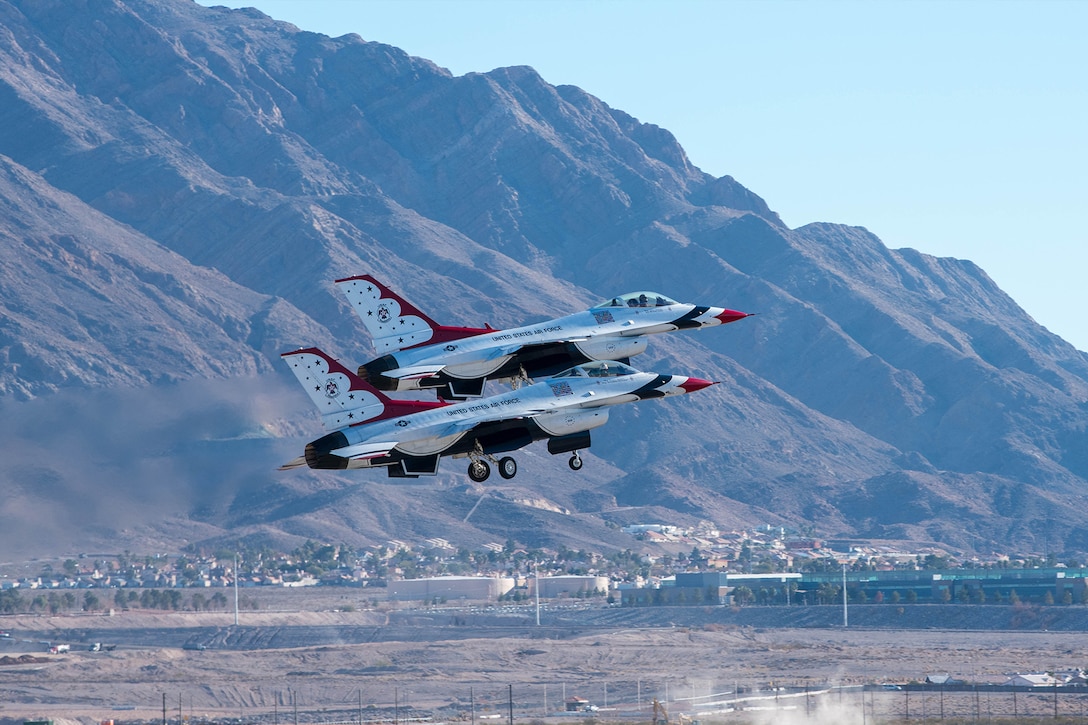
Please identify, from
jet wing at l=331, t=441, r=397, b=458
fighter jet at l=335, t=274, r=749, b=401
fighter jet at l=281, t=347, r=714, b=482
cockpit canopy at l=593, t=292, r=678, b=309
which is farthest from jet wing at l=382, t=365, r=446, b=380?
cockpit canopy at l=593, t=292, r=678, b=309

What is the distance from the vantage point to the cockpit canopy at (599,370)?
76.3 m

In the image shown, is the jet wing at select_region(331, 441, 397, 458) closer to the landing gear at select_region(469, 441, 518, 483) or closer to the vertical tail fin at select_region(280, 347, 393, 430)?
the vertical tail fin at select_region(280, 347, 393, 430)

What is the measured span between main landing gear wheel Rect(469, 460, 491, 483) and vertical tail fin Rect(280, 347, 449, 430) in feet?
10.7

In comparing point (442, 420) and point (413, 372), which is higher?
point (413, 372)

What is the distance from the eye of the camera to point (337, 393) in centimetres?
7194

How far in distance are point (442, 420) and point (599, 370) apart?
9.55 m

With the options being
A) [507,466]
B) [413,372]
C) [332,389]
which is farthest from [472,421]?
[332,389]

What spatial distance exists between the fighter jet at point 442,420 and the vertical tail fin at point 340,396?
0.04m

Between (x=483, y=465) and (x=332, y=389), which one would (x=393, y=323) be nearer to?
(x=332, y=389)

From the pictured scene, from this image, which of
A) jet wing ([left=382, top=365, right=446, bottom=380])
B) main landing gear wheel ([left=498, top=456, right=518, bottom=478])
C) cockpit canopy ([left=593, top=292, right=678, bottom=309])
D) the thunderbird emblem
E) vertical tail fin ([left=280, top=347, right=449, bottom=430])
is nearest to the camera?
main landing gear wheel ([left=498, top=456, right=518, bottom=478])

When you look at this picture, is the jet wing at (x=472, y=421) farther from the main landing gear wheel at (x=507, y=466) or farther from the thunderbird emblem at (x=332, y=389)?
the thunderbird emblem at (x=332, y=389)

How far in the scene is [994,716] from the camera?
14038cm

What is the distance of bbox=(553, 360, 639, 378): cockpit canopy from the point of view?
76312 millimetres

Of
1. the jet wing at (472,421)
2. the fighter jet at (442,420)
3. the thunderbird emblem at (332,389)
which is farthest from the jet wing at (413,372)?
the jet wing at (472,421)
